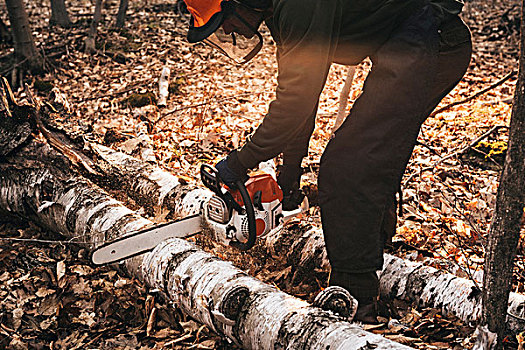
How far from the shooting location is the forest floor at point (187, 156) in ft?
9.03

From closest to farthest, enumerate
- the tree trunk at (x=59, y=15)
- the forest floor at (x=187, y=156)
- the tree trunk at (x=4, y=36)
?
the forest floor at (x=187, y=156) < the tree trunk at (x=4, y=36) < the tree trunk at (x=59, y=15)

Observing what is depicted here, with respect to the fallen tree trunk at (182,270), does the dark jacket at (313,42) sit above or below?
above

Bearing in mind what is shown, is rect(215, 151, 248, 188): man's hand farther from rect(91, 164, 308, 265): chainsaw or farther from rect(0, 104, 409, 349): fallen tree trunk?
rect(0, 104, 409, 349): fallen tree trunk

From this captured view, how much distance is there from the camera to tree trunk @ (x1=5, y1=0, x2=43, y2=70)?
270 inches

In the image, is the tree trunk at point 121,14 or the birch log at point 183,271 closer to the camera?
the birch log at point 183,271

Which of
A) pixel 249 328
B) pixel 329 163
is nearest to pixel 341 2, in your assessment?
pixel 329 163

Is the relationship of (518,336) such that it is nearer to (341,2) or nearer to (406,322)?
(406,322)

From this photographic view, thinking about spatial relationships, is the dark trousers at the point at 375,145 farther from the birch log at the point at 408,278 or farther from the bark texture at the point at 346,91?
the bark texture at the point at 346,91

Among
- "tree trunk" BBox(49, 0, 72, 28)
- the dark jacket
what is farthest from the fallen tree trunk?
"tree trunk" BBox(49, 0, 72, 28)

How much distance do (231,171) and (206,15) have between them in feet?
2.94

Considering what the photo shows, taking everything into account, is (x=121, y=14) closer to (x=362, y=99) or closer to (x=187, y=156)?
(x=187, y=156)

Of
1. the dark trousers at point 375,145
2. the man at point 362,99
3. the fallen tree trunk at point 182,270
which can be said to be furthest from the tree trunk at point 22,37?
the dark trousers at point 375,145

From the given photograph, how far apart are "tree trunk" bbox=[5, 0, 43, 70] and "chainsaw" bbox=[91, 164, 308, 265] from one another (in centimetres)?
539

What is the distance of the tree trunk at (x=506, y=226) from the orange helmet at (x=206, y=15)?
1.55 metres
